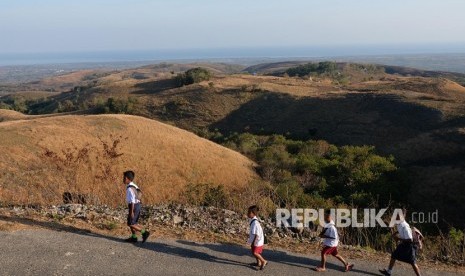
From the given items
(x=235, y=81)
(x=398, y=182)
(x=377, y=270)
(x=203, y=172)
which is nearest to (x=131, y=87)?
(x=235, y=81)

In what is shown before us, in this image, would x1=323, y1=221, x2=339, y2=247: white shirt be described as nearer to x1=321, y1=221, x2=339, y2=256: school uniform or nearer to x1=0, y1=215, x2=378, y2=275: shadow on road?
x1=321, y1=221, x2=339, y2=256: school uniform

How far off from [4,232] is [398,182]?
964 inches

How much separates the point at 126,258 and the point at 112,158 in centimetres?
1629

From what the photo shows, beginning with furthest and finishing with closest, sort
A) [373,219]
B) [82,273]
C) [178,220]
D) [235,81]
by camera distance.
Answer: [235,81]
[373,219]
[178,220]
[82,273]

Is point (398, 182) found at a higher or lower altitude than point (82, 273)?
lower

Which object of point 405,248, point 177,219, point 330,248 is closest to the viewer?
point 405,248

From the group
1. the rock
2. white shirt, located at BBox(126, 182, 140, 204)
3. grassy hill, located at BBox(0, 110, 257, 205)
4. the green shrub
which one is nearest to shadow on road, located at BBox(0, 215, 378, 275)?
white shirt, located at BBox(126, 182, 140, 204)

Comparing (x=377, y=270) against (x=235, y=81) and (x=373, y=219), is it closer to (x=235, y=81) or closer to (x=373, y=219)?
(x=373, y=219)

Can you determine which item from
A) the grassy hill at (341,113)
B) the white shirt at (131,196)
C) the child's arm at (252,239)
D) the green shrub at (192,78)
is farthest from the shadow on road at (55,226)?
the green shrub at (192,78)

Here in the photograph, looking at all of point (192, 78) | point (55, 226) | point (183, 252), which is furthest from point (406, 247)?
point (192, 78)

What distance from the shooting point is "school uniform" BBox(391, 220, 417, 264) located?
8.74m

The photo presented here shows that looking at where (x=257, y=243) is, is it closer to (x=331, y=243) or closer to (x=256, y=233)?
(x=256, y=233)

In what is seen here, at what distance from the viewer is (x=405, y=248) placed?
879 cm

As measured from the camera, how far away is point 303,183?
2888cm
